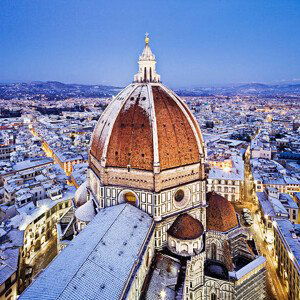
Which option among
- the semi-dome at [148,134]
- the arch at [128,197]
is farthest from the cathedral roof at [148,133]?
the arch at [128,197]

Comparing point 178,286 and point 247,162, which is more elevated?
point 178,286

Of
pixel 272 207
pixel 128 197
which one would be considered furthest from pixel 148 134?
pixel 272 207

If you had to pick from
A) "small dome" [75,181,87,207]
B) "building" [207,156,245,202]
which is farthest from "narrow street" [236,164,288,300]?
"small dome" [75,181,87,207]

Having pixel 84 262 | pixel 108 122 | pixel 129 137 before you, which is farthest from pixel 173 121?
pixel 84 262

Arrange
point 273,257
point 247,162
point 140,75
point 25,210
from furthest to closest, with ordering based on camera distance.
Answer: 1. point 247,162
2. point 25,210
3. point 273,257
4. point 140,75

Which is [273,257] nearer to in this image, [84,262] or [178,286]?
[178,286]
